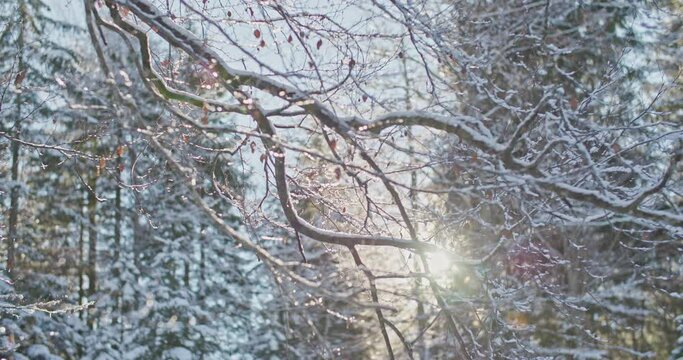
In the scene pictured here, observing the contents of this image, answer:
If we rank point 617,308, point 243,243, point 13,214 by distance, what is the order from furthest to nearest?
point 13,214 < point 617,308 < point 243,243

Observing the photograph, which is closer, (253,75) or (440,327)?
(253,75)

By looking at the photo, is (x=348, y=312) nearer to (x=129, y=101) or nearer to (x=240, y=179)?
(x=240, y=179)

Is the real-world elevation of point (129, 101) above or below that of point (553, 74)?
below

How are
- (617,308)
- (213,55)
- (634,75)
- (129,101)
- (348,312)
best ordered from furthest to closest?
1. (348,312)
2. (617,308)
3. (634,75)
4. (213,55)
5. (129,101)

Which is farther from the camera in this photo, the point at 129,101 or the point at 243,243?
the point at 129,101

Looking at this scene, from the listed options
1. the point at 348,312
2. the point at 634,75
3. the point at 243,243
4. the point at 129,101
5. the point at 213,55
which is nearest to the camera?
the point at 243,243

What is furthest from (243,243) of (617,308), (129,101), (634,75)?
(617,308)

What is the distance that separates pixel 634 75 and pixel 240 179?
259 inches

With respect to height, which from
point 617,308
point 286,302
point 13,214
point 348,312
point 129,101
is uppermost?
point 13,214

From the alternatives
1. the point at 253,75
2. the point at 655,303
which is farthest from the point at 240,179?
the point at 655,303

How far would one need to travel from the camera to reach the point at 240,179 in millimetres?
5059

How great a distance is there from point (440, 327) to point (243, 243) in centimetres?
886

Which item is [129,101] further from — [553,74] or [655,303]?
[655,303]

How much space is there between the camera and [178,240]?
13773mm
